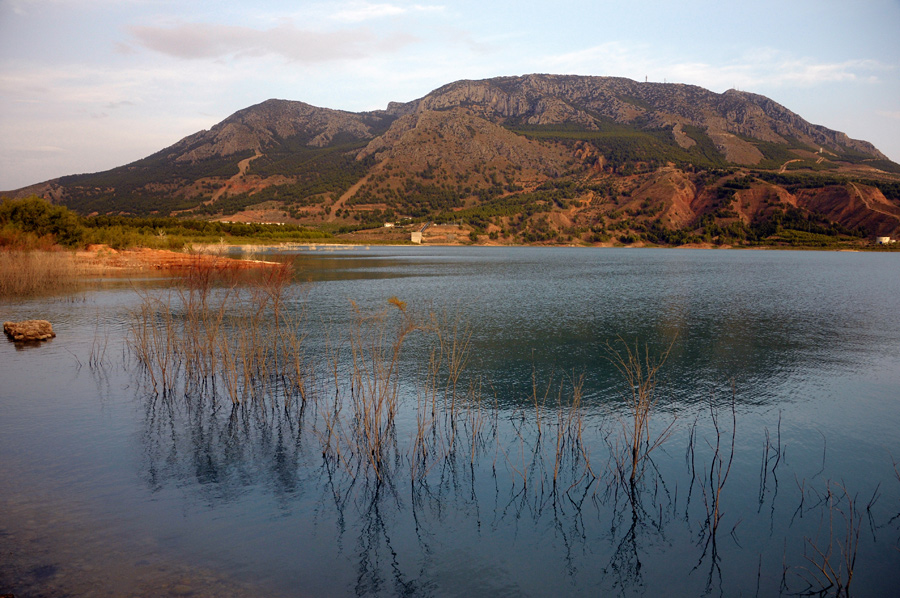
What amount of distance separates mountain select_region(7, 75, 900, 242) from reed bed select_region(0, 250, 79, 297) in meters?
101

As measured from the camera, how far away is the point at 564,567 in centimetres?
568

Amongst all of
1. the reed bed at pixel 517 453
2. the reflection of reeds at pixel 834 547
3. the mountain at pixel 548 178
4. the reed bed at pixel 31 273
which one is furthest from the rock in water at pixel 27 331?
the mountain at pixel 548 178

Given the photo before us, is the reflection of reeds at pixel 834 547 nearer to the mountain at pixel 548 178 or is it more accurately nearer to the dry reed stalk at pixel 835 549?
the dry reed stalk at pixel 835 549

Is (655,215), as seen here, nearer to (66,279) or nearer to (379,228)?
(379,228)

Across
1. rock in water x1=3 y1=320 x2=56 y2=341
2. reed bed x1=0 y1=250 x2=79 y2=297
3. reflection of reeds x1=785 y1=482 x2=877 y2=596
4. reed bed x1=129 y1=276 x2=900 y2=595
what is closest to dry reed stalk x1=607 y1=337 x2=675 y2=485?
reed bed x1=129 y1=276 x2=900 y2=595

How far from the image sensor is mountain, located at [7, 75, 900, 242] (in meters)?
110

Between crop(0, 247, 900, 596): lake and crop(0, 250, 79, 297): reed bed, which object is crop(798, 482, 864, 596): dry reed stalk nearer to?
crop(0, 247, 900, 596): lake

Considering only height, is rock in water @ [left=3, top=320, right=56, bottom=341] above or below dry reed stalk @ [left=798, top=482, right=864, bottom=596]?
above

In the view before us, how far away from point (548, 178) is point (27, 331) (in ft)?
486

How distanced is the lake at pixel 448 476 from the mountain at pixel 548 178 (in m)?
108

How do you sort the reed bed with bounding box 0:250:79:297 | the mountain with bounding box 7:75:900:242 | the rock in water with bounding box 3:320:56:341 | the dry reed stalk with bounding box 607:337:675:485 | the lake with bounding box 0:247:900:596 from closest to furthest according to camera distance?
the lake with bounding box 0:247:900:596 → the dry reed stalk with bounding box 607:337:675:485 → the rock in water with bounding box 3:320:56:341 → the reed bed with bounding box 0:250:79:297 → the mountain with bounding box 7:75:900:242

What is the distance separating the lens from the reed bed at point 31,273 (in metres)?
25.5

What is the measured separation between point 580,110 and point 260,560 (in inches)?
8210

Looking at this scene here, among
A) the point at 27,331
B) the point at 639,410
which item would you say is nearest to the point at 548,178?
the point at 27,331
